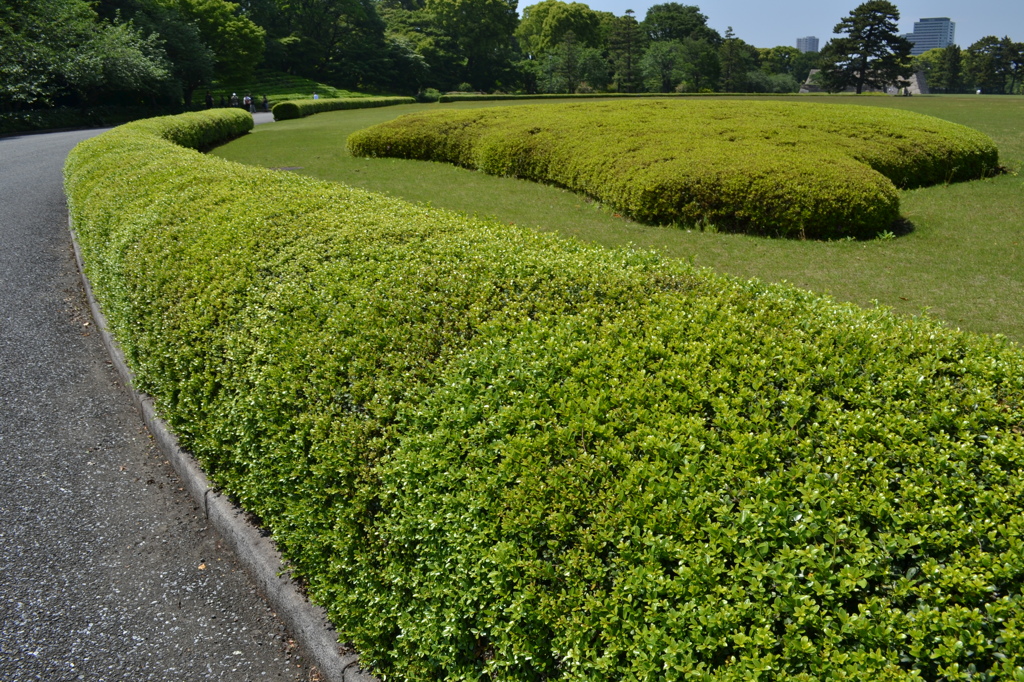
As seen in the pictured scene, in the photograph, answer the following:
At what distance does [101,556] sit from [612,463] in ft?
10.2

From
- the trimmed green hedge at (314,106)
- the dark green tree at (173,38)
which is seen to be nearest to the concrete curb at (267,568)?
the trimmed green hedge at (314,106)

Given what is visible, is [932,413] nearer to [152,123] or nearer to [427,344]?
[427,344]

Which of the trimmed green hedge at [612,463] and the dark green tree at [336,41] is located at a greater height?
the dark green tree at [336,41]

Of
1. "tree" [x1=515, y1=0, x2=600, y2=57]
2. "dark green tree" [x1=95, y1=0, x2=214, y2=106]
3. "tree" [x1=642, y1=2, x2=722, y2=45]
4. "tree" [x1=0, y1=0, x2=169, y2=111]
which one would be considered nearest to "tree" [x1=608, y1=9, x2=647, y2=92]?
"tree" [x1=515, y1=0, x2=600, y2=57]

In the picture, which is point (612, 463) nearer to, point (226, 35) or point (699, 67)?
point (226, 35)

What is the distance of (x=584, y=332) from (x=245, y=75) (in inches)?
2425

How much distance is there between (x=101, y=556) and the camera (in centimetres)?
365

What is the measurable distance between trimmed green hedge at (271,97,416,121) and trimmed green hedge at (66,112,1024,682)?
36.4m

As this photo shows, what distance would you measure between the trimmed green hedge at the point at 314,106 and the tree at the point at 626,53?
30.9m

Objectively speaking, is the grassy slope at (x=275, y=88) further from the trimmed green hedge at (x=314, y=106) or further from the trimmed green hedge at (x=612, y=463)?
the trimmed green hedge at (x=612, y=463)

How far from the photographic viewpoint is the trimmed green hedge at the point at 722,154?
30.1 ft

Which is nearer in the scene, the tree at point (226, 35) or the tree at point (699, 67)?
the tree at point (226, 35)

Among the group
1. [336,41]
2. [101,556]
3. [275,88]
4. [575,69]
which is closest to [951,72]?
[575,69]

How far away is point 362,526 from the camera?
2.79m
